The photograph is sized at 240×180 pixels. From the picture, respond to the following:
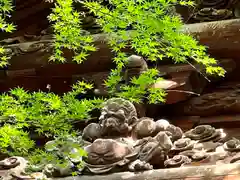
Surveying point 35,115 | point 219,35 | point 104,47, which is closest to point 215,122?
point 219,35

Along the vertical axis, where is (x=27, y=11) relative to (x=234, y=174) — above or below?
above

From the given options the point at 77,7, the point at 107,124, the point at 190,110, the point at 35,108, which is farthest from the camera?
the point at 77,7

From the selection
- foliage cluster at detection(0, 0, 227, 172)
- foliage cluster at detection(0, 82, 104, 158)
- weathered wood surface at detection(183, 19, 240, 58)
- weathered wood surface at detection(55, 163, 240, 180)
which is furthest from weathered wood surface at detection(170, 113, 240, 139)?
foliage cluster at detection(0, 82, 104, 158)

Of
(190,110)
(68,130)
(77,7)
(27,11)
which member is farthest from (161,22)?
(27,11)

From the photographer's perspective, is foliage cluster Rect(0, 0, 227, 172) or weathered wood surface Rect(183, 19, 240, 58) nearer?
foliage cluster Rect(0, 0, 227, 172)

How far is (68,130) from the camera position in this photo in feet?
11.7

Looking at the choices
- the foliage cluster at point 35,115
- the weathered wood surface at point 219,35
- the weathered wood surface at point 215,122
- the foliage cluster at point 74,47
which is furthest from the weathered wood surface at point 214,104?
the foliage cluster at point 35,115

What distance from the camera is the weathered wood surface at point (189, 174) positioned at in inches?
143

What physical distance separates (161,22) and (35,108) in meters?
0.85

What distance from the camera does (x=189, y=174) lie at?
3.70 metres

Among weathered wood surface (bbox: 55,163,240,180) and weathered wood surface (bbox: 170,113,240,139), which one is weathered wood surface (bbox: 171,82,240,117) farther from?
weathered wood surface (bbox: 55,163,240,180)

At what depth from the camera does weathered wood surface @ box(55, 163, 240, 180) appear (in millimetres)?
3629

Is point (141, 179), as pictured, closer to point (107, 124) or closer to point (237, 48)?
point (107, 124)

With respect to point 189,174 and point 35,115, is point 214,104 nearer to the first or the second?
point 189,174
